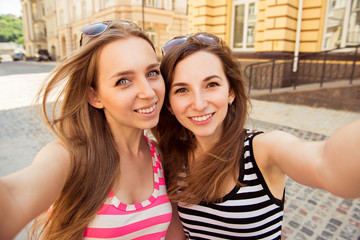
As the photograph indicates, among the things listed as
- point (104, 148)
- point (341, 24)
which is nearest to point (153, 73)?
point (104, 148)

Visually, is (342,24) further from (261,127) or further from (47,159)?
(47,159)

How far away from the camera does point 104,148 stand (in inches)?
62.4

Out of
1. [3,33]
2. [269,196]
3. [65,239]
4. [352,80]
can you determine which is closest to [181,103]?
[269,196]

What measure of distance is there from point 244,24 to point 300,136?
820 cm

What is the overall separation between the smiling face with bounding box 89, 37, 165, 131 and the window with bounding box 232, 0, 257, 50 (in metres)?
11.5

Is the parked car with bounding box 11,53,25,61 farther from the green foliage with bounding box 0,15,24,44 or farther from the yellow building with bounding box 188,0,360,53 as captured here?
the yellow building with bounding box 188,0,360,53

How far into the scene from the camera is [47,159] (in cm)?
124

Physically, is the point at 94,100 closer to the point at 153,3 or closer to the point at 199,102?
the point at 199,102

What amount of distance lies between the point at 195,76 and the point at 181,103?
0.68 ft

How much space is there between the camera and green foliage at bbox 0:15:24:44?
75.7 m

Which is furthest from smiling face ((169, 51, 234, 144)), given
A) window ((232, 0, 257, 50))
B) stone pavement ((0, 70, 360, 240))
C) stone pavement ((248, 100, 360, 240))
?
window ((232, 0, 257, 50))

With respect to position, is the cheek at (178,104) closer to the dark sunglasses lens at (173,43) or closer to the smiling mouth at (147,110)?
the smiling mouth at (147,110)

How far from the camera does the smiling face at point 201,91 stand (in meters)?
1.58

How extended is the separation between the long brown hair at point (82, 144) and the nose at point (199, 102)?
532 millimetres
